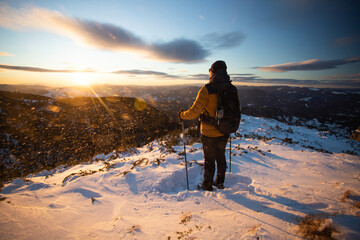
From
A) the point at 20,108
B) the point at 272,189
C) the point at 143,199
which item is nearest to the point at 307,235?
the point at 272,189

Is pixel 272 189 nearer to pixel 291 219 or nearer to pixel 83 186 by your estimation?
pixel 291 219

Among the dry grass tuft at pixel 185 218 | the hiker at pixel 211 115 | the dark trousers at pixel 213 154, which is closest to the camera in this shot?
→ the dry grass tuft at pixel 185 218

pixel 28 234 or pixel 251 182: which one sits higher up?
pixel 28 234

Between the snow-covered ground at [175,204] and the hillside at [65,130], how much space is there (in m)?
3.70

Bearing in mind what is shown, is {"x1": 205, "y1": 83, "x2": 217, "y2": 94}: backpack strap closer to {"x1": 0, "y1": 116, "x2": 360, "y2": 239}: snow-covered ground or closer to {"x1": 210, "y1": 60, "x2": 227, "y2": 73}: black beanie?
{"x1": 210, "y1": 60, "x2": 227, "y2": 73}: black beanie

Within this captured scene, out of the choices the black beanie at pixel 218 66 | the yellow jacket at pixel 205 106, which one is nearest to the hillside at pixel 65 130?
the yellow jacket at pixel 205 106

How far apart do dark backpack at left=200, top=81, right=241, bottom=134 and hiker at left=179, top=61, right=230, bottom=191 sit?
9cm

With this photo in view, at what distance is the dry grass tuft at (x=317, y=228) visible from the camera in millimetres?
1550

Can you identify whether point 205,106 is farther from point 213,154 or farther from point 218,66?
point 213,154

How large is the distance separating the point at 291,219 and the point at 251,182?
1.89 metres

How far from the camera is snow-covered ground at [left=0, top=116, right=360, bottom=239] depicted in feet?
6.43

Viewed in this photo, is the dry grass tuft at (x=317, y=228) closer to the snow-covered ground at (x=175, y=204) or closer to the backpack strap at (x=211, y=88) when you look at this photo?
the snow-covered ground at (x=175, y=204)

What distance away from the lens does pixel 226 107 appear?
9.58 ft

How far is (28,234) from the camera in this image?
1981 mm
